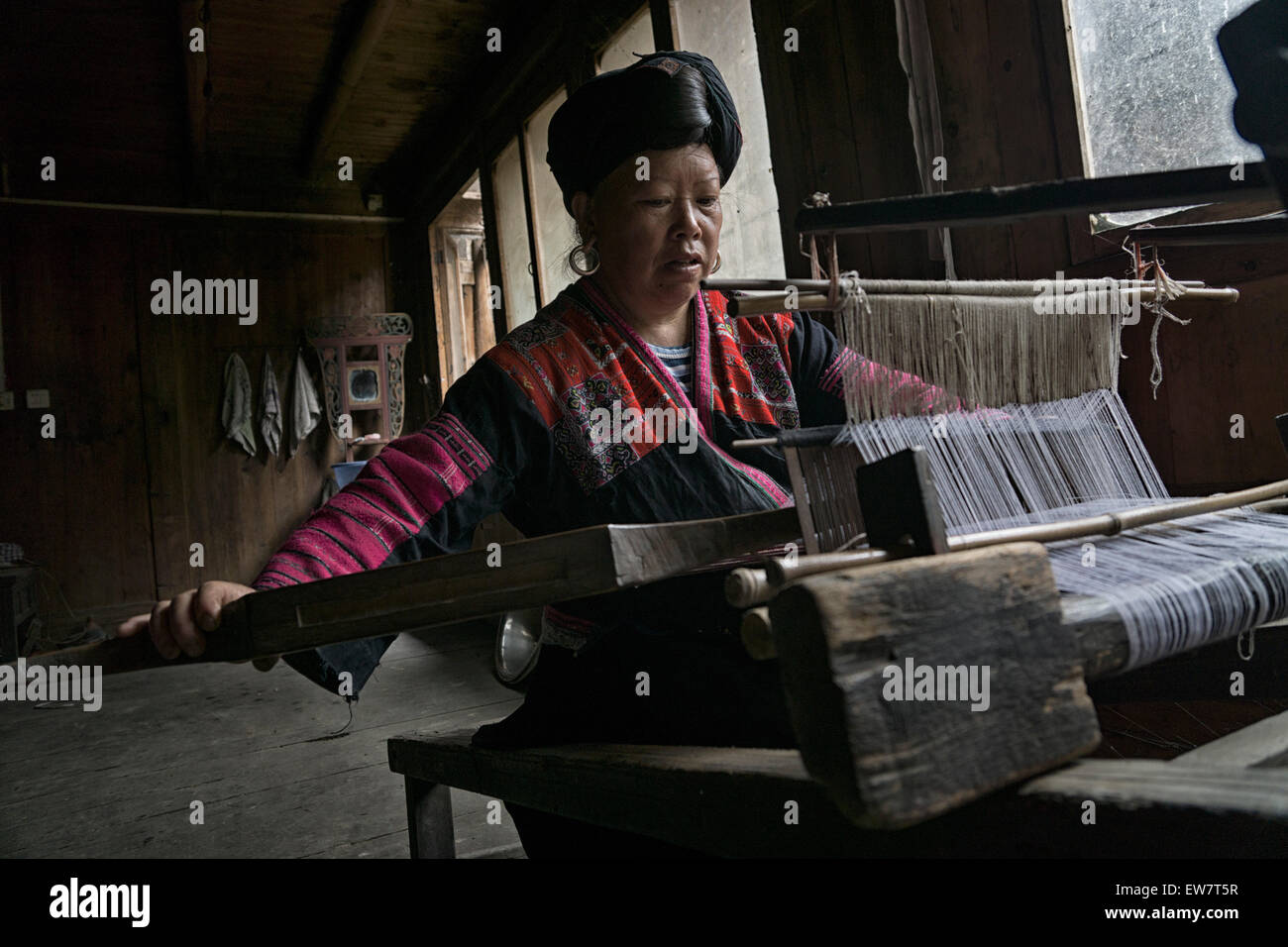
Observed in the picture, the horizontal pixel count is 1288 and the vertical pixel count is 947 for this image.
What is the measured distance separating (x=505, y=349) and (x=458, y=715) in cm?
231

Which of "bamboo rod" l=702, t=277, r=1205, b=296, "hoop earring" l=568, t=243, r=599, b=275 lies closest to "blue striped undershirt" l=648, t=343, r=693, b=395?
"hoop earring" l=568, t=243, r=599, b=275

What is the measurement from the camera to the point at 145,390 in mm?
6891

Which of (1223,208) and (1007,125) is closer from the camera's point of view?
(1223,208)

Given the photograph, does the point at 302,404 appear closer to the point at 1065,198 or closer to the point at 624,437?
the point at 624,437

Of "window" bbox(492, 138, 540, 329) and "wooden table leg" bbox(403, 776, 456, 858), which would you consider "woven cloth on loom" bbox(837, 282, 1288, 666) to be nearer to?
"wooden table leg" bbox(403, 776, 456, 858)

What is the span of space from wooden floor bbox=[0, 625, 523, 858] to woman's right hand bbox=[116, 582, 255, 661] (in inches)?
44.2

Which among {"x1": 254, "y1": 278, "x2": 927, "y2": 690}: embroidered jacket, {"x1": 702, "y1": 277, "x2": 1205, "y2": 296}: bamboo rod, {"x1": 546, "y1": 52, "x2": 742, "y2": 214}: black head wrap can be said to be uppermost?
{"x1": 546, "y1": 52, "x2": 742, "y2": 214}: black head wrap

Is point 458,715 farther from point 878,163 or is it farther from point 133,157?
point 133,157

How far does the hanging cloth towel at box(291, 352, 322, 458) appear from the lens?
7.24 metres

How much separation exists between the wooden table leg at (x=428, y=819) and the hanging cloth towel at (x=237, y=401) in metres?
6.47

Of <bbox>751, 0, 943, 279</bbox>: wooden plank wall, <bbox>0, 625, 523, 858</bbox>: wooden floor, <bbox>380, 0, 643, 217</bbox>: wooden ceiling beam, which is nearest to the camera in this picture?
<bbox>0, 625, 523, 858</bbox>: wooden floor

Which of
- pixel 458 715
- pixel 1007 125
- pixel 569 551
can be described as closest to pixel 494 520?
pixel 458 715

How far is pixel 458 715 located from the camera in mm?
3162
